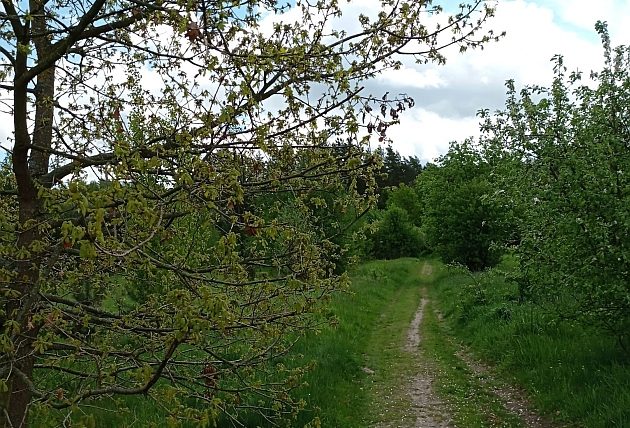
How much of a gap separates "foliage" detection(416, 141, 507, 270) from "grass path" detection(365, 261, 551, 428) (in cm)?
1145

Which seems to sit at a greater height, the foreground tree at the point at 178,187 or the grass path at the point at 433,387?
the foreground tree at the point at 178,187

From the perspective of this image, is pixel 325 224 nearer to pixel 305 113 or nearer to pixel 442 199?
pixel 305 113

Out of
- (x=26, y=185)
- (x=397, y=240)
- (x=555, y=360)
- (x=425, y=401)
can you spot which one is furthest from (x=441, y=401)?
(x=397, y=240)

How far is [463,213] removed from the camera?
88.7ft

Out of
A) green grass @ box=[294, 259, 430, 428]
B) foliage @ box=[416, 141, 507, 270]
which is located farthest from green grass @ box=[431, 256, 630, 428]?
foliage @ box=[416, 141, 507, 270]

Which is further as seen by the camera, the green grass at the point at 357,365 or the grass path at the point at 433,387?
the green grass at the point at 357,365

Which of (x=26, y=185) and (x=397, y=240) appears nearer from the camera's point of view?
(x=26, y=185)

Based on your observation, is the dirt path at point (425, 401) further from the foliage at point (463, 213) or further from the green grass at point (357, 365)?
the foliage at point (463, 213)

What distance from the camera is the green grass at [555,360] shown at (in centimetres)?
739

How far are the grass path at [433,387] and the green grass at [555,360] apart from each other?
1.15 ft

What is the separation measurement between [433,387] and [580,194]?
4481mm

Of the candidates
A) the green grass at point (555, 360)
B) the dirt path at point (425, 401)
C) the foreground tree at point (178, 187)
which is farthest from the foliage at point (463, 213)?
the foreground tree at point (178, 187)

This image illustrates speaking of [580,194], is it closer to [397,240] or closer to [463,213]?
[463,213]

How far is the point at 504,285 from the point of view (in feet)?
61.7
